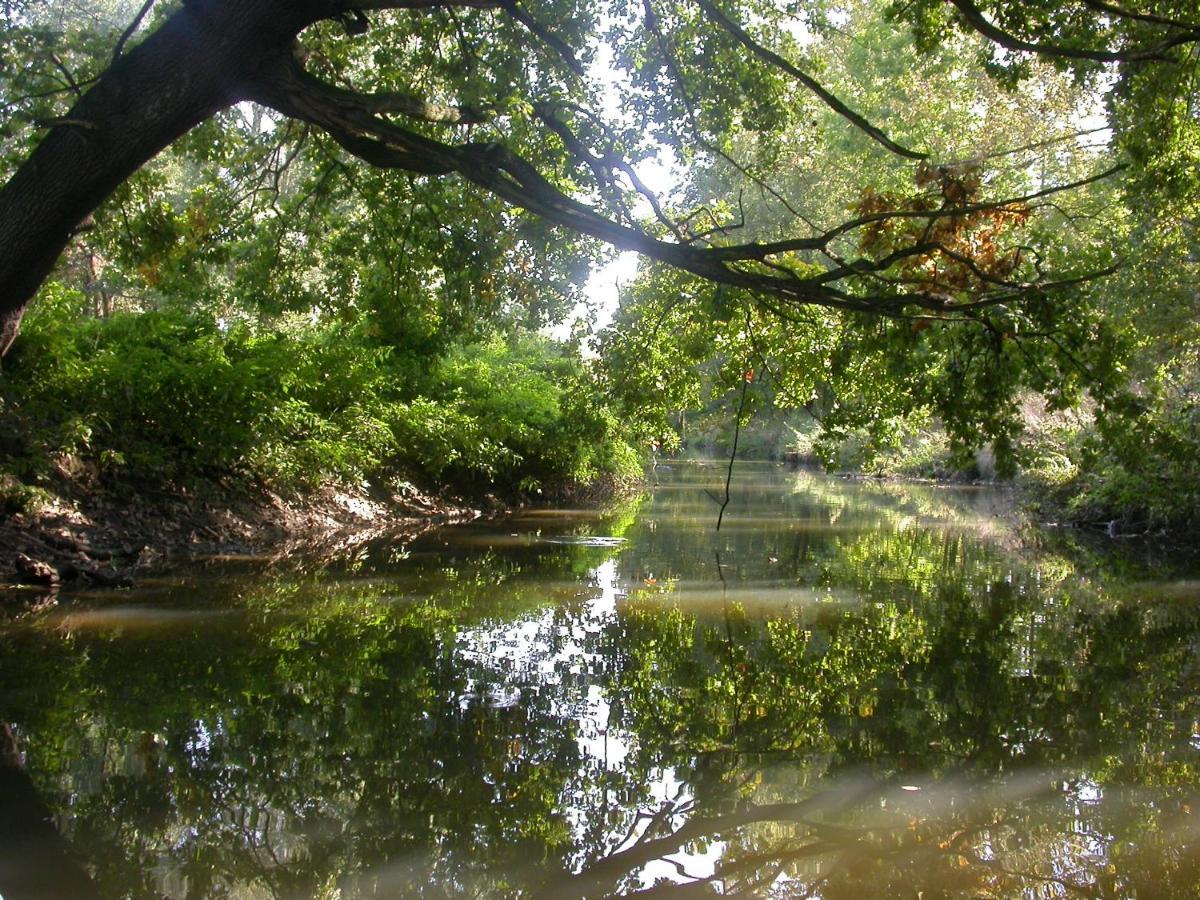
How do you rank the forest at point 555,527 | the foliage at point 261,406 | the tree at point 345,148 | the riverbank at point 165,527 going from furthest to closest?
the foliage at point 261,406 < the riverbank at point 165,527 < the tree at point 345,148 < the forest at point 555,527

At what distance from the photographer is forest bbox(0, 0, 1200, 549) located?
237 inches

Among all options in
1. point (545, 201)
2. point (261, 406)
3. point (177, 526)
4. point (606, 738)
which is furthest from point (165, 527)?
Answer: point (606, 738)

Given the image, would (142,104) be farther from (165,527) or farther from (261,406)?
(261,406)

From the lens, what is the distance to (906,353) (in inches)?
286

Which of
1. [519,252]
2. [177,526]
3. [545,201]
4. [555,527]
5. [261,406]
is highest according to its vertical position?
[519,252]

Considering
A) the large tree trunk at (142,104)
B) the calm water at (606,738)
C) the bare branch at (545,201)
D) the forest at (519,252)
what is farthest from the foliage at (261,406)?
the bare branch at (545,201)

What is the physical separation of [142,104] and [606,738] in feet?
15.3

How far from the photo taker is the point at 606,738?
179 inches

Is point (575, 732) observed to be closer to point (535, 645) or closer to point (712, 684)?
point (712, 684)

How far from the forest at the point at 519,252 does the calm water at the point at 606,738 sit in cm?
185

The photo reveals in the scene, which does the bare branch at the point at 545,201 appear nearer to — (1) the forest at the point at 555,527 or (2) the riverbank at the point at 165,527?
(1) the forest at the point at 555,527

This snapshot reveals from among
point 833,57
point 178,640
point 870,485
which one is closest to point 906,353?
point 178,640

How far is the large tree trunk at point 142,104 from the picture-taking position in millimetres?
5754

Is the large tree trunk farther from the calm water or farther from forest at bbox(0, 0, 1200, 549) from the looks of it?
the calm water
